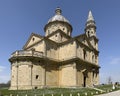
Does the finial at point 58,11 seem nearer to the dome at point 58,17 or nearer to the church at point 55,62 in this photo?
the dome at point 58,17

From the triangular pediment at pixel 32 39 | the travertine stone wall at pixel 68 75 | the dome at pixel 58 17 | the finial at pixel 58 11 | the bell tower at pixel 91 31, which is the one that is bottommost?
the travertine stone wall at pixel 68 75

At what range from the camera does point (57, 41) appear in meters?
46.3

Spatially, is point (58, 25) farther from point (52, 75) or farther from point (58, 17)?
point (52, 75)

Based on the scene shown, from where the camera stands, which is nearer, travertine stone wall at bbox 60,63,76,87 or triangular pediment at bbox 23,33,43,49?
travertine stone wall at bbox 60,63,76,87

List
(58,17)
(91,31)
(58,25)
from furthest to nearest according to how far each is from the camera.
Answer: (91,31), (58,17), (58,25)

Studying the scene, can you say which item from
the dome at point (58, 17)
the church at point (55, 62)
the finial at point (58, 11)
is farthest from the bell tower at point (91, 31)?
the finial at point (58, 11)

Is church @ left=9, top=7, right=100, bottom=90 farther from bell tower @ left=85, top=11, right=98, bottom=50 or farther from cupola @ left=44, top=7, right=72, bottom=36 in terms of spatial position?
bell tower @ left=85, top=11, right=98, bottom=50

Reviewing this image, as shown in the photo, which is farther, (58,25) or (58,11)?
(58,11)

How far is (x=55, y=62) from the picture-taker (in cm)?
4244

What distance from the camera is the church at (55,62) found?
1494 inches

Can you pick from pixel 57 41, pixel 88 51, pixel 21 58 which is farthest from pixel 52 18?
pixel 21 58

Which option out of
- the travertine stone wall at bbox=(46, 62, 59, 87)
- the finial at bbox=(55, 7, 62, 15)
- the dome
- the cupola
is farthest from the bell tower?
the travertine stone wall at bbox=(46, 62, 59, 87)

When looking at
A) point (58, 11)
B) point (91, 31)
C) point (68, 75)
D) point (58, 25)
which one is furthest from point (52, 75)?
point (58, 11)

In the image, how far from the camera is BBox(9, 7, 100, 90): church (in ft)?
124
